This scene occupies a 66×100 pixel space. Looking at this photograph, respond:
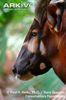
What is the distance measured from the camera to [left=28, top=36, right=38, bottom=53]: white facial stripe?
3049 millimetres

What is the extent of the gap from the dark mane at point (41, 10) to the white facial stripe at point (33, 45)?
13cm

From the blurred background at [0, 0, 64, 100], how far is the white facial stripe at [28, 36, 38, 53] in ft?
0.26

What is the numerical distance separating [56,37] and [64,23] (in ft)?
0.49

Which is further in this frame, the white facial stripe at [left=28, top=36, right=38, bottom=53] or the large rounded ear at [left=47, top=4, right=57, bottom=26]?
the white facial stripe at [left=28, top=36, right=38, bottom=53]

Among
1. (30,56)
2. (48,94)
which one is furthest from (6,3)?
(48,94)

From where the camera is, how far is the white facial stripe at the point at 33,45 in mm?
3049

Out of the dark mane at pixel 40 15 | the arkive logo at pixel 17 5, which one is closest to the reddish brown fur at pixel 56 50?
the dark mane at pixel 40 15

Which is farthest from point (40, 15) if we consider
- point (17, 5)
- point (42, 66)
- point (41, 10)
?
point (42, 66)

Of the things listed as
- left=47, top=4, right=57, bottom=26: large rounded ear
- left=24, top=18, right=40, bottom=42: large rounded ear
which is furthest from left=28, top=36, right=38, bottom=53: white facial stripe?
left=47, top=4, right=57, bottom=26: large rounded ear

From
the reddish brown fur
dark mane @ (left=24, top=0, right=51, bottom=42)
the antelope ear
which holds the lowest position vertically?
the antelope ear

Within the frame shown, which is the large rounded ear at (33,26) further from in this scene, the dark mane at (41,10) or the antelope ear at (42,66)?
the antelope ear at (42,66)

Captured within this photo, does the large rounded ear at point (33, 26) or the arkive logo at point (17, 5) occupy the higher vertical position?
the arkive logo at point (17, 5)

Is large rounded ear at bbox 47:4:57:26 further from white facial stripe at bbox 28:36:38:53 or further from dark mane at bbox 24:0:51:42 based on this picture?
white facial stripe at bbox 28:36:38:53

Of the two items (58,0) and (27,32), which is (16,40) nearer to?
(27,32)
